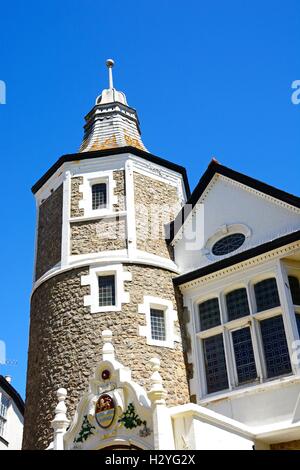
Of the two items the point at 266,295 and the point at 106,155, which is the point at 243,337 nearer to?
the point at 266,295

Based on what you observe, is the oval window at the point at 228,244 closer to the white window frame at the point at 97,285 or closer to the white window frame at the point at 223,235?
the white window frame at the point at 223,235

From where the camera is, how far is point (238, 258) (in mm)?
14992

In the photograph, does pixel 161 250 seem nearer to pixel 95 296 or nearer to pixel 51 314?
pixel 95 296

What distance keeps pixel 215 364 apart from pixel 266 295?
2134 millimetres

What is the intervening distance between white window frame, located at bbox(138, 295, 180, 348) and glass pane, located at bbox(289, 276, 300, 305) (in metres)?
3.18

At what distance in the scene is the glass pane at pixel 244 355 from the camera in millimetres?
13969

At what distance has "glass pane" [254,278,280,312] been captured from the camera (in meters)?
14.3

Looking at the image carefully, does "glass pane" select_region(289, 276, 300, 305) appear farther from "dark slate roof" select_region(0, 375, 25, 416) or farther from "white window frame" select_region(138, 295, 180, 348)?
"dark slate roof" select_region(0, 375, 25, 416)

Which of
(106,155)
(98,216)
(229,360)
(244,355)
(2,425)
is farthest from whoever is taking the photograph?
(2,425)

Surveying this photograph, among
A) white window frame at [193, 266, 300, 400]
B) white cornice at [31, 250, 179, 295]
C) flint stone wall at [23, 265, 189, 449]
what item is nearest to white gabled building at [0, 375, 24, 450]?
flint stone wall at [23, 265, 189, 449]

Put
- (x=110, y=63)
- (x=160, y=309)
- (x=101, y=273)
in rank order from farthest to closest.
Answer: (x=110, y=63)
(x=101, y=273)
(x=160, y=309)

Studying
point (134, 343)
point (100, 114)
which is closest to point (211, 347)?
point (134, 343)

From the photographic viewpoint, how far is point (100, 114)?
68.6ft

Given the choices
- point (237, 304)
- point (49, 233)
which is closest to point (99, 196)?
point (49, 233)
